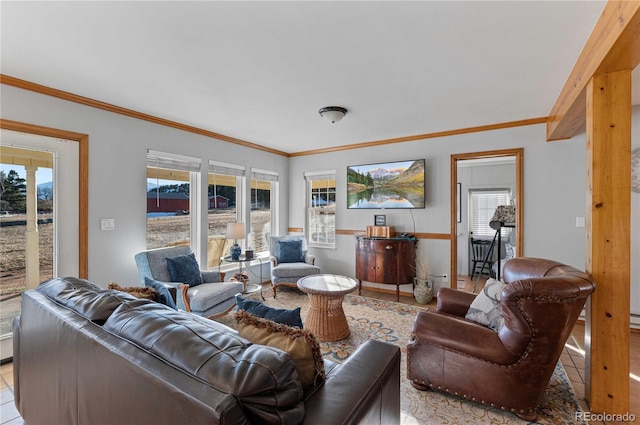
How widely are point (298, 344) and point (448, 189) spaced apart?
3.81 m

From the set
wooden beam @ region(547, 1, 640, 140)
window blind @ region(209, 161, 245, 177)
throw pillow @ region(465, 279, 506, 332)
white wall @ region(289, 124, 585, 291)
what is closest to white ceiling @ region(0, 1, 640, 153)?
wooden beam @ region(547, 1, 640, 140)

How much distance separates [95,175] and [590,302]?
4326mm

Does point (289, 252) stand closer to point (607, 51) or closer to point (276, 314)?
point (276, 314)

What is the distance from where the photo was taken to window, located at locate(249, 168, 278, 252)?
5.02m

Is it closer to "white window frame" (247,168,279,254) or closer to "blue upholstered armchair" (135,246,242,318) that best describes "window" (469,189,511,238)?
"white window frame" (247,168,279,254)

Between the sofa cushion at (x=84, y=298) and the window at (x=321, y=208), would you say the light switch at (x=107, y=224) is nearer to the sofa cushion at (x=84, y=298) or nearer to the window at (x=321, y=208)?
the sofa cushion at (x=84, y=298)

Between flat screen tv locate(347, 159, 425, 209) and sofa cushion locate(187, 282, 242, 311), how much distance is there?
2.45 meters

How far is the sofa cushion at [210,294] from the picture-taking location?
299cm

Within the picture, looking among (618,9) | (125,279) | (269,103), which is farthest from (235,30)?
(125,279)

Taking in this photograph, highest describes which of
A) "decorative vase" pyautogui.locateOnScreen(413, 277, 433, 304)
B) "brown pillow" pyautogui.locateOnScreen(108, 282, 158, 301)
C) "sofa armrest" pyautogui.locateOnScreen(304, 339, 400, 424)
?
"brown pillow" pyautogui.locateOnScreen(108, 282, 158, 301)

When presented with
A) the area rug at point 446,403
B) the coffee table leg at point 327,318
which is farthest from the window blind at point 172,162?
the coffee table leg at point 327,318

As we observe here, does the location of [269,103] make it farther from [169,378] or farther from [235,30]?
[169,378]

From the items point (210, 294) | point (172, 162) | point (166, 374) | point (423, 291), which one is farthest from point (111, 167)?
point (423, 291)

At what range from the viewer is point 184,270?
3330 mm
